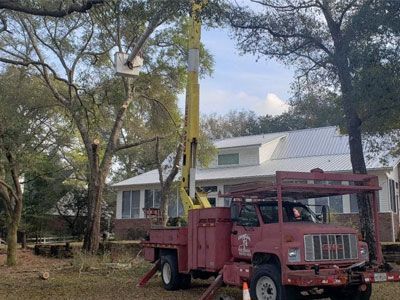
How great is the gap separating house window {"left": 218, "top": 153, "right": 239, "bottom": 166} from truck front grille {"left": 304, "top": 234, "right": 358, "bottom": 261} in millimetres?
22803

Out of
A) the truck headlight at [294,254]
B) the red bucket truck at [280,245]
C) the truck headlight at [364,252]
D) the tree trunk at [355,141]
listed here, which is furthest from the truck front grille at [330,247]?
the tree trunk at [355,141]

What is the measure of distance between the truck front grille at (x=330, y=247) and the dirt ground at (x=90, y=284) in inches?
91.8

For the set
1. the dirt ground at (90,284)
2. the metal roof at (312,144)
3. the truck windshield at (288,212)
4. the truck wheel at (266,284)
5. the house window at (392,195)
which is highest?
the metal roof at (312,144)

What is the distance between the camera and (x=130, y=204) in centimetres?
3569

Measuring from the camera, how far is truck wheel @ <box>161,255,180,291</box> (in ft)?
44.4

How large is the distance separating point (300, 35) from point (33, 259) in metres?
15.1

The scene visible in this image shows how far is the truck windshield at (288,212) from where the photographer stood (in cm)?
1082

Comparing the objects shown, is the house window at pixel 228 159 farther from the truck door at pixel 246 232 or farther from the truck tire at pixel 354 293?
the truck tire at pixel 354 293

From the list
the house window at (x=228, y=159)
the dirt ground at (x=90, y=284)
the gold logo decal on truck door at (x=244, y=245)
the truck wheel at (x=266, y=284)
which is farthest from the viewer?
the house window at (x=228, y=159)

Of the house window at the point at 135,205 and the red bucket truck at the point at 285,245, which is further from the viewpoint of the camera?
the house window at the point at 135,205

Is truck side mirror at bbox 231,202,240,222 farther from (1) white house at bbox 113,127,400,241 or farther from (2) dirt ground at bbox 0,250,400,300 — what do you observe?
(1) white house at bbox 113,127,400,241

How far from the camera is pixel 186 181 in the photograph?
1458 cm

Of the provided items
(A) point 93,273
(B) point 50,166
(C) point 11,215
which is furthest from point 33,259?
(B) point 50,166

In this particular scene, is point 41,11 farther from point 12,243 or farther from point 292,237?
point 12,243
